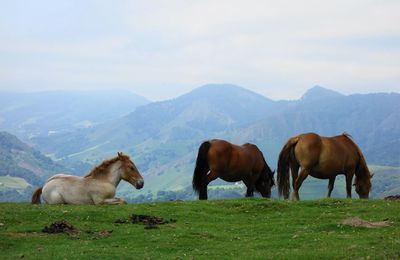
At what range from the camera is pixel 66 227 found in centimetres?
1727

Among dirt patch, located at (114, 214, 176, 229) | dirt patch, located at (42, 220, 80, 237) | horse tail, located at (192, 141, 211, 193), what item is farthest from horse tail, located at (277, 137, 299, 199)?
dirt patch, located at (42, 220, 80, 237)

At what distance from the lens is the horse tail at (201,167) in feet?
83.8

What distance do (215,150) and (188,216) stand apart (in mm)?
6209

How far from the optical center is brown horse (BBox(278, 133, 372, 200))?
25188mm

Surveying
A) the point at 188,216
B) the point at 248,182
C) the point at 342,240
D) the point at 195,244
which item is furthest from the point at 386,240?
the point at 248,182

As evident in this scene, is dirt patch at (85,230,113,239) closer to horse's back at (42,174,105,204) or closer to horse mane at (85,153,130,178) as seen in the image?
horse's back at (42,174,105,204)

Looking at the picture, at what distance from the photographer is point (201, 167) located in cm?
2567

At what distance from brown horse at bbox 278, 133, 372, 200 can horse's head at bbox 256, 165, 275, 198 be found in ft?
5.66

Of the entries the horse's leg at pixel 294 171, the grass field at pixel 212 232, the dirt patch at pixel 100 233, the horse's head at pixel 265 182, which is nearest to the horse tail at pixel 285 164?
the horse's leg at pixel 294 171

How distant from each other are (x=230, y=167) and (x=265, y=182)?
103 inches

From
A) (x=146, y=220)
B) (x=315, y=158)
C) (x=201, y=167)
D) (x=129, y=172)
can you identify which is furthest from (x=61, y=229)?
(x=315, y=158)

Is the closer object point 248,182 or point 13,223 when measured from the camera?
point 13,223

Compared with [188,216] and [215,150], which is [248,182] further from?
[188,216]

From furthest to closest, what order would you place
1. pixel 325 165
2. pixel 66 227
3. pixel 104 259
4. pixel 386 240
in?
pixel 325 165, pixel 66 227, pixel 386 240, pixel 104 259
